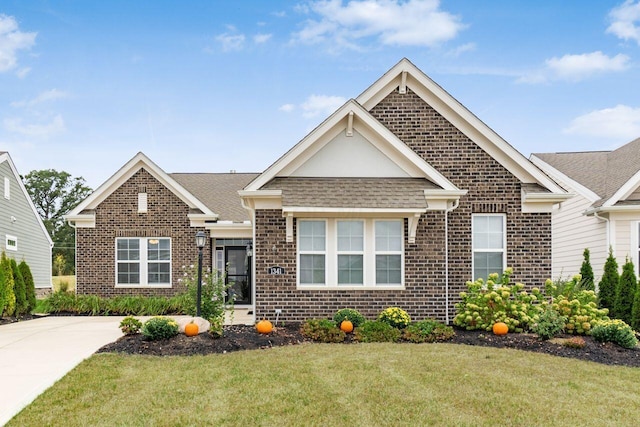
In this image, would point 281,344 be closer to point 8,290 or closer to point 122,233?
point 8,290

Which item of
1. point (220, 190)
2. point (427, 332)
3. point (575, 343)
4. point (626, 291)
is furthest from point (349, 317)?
point (220, 190)

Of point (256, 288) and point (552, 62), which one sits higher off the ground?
point (552, 62)

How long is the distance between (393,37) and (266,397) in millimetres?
12173

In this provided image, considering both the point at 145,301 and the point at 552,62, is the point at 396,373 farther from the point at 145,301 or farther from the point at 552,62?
the point at 552,62

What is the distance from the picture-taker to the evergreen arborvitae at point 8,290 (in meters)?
17.2

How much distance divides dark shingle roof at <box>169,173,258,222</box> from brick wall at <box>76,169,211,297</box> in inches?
65.0

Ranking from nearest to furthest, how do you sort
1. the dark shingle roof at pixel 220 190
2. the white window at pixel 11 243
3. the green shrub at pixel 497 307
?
1. the green shrub at pixel 497 307
2. the dark shingle roof at pixel 220 190
3. the white window at pixel 11 243

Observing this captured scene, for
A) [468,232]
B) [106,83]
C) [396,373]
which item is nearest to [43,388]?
[396,373]

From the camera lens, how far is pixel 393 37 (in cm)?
1733

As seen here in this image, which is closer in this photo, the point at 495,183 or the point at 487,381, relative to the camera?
the point at 487,381

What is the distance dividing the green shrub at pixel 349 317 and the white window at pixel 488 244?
3.26 metres

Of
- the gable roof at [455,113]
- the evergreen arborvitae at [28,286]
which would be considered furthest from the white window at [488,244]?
the evergreen arborvitae at [28,286]

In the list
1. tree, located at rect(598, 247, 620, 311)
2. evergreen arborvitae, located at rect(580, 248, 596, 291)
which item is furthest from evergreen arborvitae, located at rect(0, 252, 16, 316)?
tree, located at rect(598, 247, 620, 311)

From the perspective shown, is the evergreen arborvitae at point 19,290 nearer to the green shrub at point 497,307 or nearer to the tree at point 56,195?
the green shrub at point 497,307
